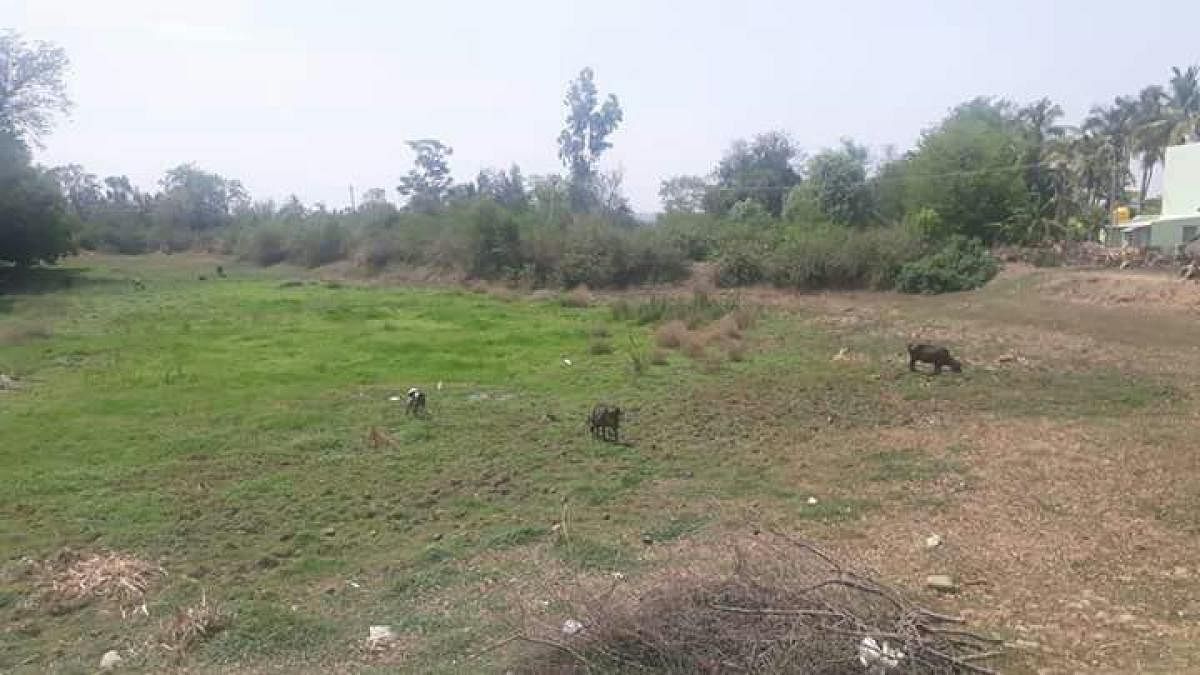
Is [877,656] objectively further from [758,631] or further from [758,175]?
[758,175]

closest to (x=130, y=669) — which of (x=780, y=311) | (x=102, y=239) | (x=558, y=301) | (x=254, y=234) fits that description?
(x=780, y=311)

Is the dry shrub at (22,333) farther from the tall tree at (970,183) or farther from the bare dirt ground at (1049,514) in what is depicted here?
the tall tree at (970,183)

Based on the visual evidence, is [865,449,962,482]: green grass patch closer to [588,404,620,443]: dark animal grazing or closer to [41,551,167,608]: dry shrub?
[588,404,620,443]: dark animal grazing

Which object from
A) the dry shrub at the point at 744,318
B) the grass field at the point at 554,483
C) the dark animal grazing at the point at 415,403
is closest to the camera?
the grass field at the point at 554,483

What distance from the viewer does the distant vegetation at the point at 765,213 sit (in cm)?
3050

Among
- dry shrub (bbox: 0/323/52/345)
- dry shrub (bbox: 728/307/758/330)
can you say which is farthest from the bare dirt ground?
dry shrub (bbox: 0/323/52/345)

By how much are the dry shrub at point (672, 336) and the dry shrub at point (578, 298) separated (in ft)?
29.5

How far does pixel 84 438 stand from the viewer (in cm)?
1198

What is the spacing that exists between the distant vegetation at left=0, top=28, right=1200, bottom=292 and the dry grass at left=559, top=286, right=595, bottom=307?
162 cm

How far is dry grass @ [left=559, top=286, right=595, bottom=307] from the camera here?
1136 inches

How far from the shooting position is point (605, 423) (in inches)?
430

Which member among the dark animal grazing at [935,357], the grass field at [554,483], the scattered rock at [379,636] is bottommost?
the scattered rock at [379,636]

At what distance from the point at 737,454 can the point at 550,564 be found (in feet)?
12.2

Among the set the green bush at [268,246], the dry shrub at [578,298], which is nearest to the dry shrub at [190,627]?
the dry shrub at [578,298]
